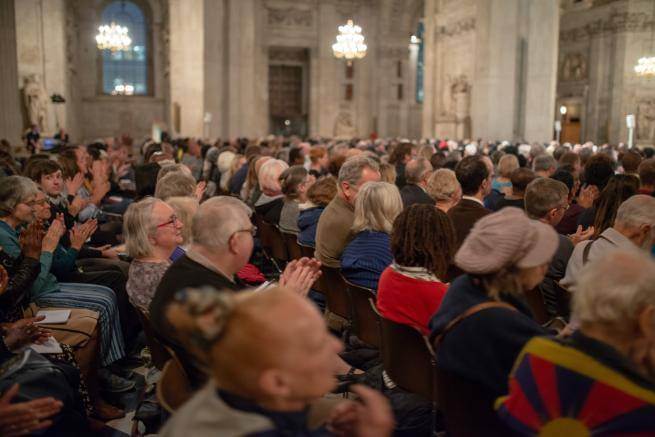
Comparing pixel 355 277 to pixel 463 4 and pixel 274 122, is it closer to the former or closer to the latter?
pixel 463 4

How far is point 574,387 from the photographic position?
85.4 inches

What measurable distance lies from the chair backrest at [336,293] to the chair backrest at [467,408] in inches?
91.8

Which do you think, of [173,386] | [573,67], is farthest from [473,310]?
[573,67]

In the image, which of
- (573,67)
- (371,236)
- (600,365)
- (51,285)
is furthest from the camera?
(573,67)

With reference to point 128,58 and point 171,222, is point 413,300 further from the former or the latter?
point 128,58

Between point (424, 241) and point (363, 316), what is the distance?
41.4 inches

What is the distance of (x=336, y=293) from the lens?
5.37 metres

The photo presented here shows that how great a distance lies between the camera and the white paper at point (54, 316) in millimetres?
4629

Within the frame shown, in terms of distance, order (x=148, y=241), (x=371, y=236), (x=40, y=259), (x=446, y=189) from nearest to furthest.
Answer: (x=148, y=241)
(x=371, y=236)
(x=40, y=259)
(x=446, y=189)

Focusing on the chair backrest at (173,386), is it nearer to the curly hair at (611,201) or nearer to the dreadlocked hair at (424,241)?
the dreadlocked hair at (424,241)

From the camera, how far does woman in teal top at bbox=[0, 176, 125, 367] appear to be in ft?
16.4

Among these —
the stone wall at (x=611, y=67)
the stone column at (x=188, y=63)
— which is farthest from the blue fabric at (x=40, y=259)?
the stone wall at (x=611, y=67)

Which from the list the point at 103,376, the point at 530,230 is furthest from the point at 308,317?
the point at 103,376

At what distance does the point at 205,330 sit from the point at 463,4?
24.3m
